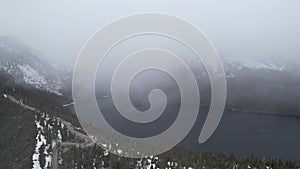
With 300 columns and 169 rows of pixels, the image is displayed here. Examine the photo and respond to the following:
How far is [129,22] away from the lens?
15.0 metres

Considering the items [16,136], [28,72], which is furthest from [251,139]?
[28,72]

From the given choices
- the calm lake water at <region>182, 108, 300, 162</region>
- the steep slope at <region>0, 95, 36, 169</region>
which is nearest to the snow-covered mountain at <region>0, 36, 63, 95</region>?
the steep slope at <region>0, 95, 36, 169</region>

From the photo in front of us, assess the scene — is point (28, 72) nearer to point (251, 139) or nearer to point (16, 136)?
point (251, 139)

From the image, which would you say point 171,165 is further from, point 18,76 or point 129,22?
point 18,76

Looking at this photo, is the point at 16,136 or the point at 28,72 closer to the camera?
the point at 16,136

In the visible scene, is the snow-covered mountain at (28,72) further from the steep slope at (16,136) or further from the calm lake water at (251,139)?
the calm lake water at (251,139)

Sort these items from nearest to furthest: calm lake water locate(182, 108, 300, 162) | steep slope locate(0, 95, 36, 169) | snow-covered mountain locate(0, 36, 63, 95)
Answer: steep slope locate(0, 95, 36, 169), calm lake water locate(182, 108, 300, 162), snow-covered mountain locate(0, 36, 63, 95)

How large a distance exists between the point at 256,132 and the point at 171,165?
70324 mm

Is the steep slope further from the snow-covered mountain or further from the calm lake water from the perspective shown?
the snow-covered mountain

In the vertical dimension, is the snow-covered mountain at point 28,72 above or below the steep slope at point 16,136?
above

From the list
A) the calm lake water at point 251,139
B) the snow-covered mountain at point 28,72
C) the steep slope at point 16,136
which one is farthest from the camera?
the snow-covered mountain at point 28,72

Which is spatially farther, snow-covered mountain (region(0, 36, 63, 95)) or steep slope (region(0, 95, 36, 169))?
snow-covered mountain (region(0, 36, 63, 95))

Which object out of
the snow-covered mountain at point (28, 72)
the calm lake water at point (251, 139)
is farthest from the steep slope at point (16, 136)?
the snow-covered mountain at point (28, 72)

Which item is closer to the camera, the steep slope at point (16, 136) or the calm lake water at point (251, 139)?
the steep slope at point (16, 136)
